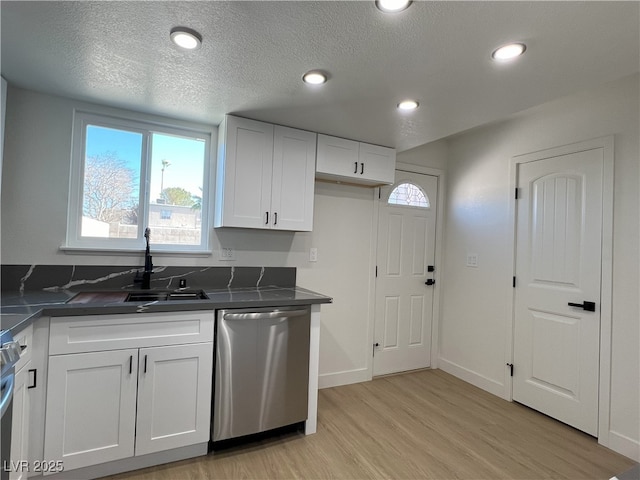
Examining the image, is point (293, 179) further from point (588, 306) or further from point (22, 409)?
point (588, 306)

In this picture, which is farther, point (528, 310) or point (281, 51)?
point (528, 310)

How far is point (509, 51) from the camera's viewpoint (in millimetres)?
1532

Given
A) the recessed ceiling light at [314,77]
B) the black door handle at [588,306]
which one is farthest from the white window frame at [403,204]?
the recessed ceiling light at [314,77]

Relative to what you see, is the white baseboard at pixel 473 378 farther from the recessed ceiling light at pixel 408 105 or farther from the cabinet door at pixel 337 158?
the recessed ceiling light at pixel 408 105

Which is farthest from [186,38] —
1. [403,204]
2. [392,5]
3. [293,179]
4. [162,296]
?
[403,204]

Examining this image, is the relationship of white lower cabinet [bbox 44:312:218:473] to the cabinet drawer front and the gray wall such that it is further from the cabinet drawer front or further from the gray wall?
the gray wall

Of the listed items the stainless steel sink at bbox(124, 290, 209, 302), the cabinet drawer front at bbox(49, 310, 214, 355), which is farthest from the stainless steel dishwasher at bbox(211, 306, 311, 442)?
the stainless steel sink at bbox(124, 290, 209, 302)

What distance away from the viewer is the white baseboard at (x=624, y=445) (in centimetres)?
210

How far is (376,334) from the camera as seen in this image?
3365mm

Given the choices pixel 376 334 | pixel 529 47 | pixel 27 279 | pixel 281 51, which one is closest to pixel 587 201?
pixel 529 47

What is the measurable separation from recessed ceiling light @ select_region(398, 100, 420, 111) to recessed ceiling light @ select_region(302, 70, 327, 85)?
0.58 m

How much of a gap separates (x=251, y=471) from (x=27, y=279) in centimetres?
189

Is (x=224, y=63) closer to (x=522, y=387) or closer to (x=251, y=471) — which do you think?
(x=251, y=471)

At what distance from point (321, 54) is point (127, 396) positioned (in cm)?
211
